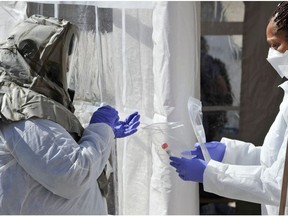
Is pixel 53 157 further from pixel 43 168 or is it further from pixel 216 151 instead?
pixel 216 151

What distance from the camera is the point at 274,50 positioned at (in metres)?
1.89

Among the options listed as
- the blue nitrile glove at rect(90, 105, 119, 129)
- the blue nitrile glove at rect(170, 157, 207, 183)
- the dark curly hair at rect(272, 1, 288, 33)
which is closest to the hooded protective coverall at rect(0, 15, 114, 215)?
the blue nitrile glove at rect(90, 105, 119, 129)

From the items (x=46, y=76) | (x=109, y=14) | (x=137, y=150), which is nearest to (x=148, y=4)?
(x=109, y=14)

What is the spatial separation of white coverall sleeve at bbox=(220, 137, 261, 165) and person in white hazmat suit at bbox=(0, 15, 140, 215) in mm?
594

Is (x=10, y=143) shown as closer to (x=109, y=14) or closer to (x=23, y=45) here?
(x=23, y=45)

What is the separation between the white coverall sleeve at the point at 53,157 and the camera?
1.64 m

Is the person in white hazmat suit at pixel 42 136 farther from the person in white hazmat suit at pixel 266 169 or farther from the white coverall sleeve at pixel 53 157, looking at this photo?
the person in white hazmat suit at pixel 266 169

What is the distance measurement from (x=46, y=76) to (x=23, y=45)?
0.40ft

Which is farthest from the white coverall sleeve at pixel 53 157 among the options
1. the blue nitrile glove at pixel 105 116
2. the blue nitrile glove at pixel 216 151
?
the blue nitrile glove at pixel 216 151

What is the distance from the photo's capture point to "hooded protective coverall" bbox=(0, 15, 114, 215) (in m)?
1.65

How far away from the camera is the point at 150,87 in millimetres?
2625

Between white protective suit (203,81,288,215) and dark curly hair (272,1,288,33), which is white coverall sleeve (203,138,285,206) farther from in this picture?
dark curly hair (272,1,288,33)

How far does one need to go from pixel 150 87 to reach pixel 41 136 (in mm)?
1051

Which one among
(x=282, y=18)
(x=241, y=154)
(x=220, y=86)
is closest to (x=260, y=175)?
(x=241, y=154)
